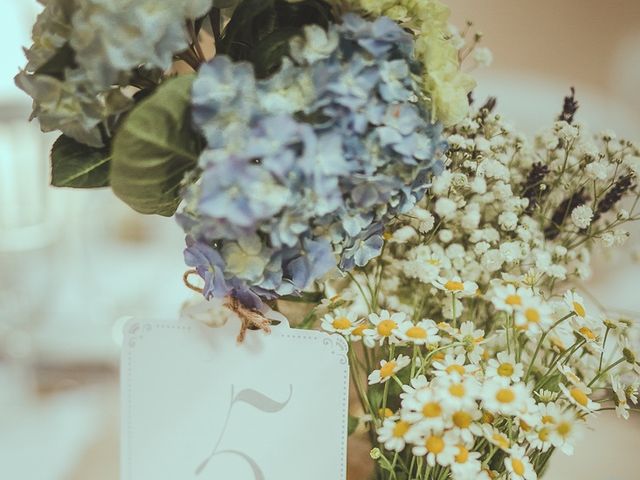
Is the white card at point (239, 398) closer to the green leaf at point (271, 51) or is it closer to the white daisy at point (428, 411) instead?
the white daisy at point (428, 411)

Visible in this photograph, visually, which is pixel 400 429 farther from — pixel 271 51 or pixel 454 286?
pixel 271 51

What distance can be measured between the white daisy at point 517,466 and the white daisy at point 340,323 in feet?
0.58

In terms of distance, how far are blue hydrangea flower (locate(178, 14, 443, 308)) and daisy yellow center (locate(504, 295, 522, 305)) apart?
0.44ft

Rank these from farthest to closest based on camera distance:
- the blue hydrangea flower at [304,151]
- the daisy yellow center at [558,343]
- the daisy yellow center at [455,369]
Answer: the daisy yellow center at [558,343], the daisy yellow center at [455,369], the blue hydrangea flower at [304,151]

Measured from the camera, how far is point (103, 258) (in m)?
1.95

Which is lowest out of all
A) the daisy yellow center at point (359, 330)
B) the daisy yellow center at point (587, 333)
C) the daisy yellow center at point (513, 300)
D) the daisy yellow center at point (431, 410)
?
the daisy yellow center at point (431, 410)

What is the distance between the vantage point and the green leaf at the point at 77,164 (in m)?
0.57

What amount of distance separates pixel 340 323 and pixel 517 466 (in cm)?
20

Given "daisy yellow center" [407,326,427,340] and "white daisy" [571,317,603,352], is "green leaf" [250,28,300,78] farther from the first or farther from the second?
"white daisy" [571,317,603,352]

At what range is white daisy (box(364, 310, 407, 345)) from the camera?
2.03 feet

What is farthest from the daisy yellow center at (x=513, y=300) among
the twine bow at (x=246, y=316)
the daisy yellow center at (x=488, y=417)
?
the twine bow at (x=246, y=316)

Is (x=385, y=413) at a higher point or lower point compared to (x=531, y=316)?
lower

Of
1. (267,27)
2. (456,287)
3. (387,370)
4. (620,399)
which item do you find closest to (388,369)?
(387,370)

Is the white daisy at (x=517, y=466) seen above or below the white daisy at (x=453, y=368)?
below
